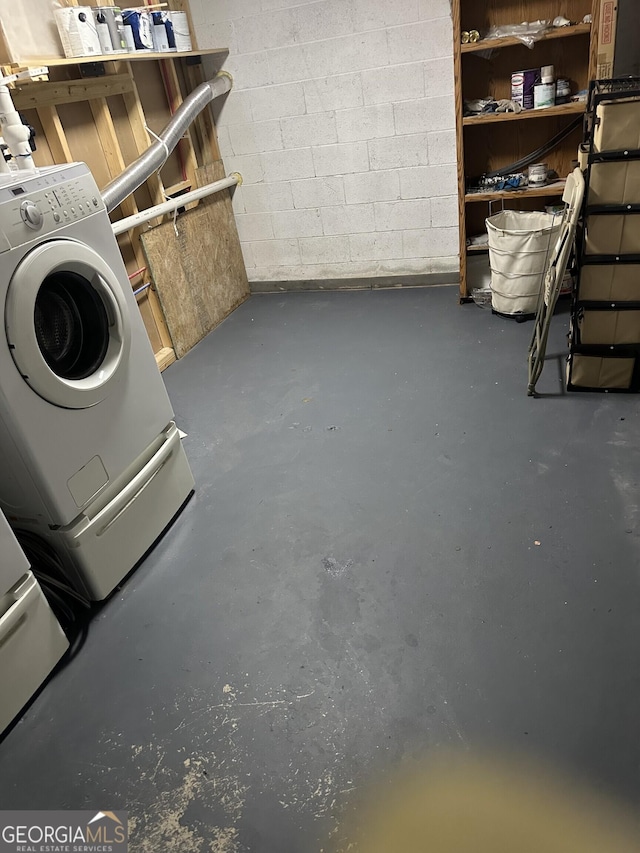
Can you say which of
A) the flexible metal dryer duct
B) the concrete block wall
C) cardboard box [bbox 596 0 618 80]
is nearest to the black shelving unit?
cardboard box [bbox 596 0 618 80]

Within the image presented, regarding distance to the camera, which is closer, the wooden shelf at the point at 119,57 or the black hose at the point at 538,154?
the wooden shelf at the point at 119,57

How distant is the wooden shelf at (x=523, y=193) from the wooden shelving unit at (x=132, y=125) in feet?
6.05

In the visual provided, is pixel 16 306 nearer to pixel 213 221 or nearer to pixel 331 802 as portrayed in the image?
pixel 331 802

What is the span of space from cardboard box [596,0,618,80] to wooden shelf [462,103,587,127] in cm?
18

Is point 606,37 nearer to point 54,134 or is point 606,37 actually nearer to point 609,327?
point 609,327

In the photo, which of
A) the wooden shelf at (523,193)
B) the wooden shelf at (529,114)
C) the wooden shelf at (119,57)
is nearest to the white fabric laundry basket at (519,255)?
the wooden shelf at (523,193)

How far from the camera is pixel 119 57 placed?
284cm

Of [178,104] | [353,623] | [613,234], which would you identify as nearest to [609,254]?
[613,234]

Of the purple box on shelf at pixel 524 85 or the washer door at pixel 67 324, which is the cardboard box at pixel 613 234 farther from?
the washer door at pixel 67 324

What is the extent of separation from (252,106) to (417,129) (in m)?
1.17

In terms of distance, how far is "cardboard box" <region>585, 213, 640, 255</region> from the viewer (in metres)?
2.35

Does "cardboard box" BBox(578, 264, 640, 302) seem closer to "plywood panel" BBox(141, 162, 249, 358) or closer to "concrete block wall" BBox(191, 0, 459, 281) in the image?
"concrete block wall" BBox(191, 0, 459, 281)

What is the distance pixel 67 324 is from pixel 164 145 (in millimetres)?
1866

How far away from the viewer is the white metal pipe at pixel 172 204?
3.12 metres
